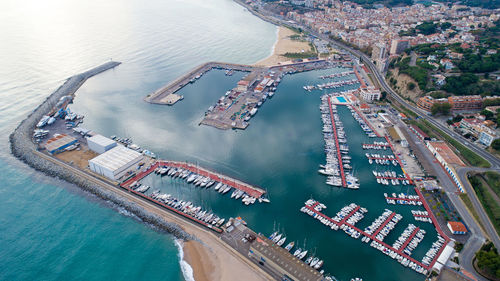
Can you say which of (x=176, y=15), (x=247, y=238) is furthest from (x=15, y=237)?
(x=176, y=15)

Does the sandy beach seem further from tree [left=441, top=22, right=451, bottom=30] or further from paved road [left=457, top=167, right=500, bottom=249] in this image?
tree [left=441, top=22, right=451, bottom=30]

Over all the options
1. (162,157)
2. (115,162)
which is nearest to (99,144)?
(115,162)

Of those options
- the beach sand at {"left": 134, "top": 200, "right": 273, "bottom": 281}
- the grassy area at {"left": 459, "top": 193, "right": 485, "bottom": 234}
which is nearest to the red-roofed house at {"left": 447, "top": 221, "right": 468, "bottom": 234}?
the grassy area at {"left": 459, "top": 193, "right": 485, "bottom": 234}

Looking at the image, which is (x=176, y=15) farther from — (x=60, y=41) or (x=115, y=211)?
(x=115, y=211)

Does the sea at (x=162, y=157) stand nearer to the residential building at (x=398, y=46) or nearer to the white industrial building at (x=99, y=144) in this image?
the white industrial building at (x=99, y=144)

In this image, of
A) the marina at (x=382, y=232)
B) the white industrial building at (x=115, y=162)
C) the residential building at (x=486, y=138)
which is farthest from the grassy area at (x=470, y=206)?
the white industrial building at (x=115, y=162)

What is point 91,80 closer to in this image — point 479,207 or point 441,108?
point 441,108
